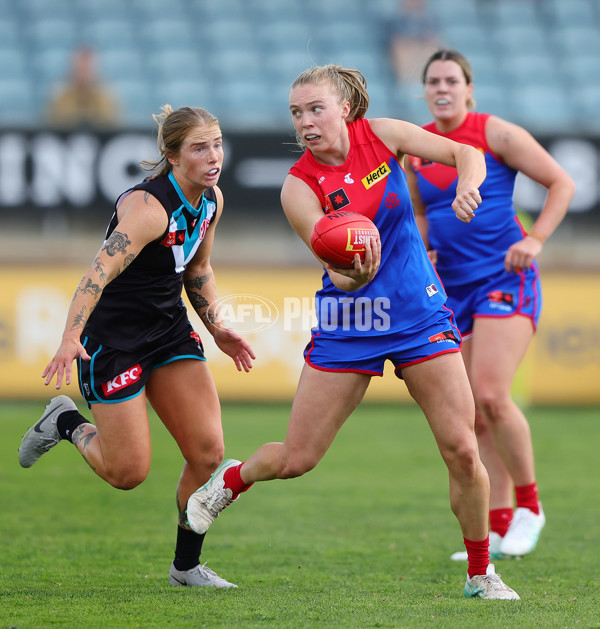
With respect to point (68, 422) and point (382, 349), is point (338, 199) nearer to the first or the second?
point (382, 349)

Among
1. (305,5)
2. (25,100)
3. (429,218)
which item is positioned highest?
(305,5)

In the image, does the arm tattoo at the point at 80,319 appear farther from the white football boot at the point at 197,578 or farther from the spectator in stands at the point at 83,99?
the spectator in stands at the point at 83,99

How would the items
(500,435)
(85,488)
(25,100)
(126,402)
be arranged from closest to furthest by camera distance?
(126,402)
(500,435)
(85,488)
(25,100)

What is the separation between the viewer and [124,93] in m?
15.3

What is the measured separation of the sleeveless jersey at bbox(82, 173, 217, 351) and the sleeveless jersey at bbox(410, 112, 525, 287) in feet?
4.87

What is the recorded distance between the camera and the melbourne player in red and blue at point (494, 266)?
219 inches

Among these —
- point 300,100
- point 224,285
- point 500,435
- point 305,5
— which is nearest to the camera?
point 300,100

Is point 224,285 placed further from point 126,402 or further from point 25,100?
point 126,402

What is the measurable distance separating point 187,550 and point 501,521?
192 centimetres

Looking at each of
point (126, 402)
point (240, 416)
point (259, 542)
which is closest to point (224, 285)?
point (240, 416)

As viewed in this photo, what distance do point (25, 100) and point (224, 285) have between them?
16.4ft

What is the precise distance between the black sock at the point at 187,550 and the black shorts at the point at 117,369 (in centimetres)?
74

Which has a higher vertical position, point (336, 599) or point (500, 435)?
point (500, 435)

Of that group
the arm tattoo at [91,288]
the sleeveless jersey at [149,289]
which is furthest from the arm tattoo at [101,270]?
the sleeveless jersey at [149,289]
